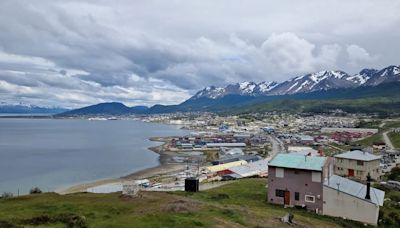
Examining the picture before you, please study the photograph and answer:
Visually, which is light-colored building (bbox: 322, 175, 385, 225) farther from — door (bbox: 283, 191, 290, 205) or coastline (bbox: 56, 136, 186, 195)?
coastline (bbox: 56, 136, 186, 195)

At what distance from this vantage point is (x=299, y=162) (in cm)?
3247

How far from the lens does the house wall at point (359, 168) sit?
5266cm

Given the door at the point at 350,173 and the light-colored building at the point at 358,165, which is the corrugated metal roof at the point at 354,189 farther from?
the door at the point at 350,173

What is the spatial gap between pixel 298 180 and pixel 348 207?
4405 millimetres

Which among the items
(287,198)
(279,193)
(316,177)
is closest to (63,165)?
(279,193)

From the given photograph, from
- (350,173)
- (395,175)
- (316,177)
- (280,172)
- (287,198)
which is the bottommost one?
(395,175)

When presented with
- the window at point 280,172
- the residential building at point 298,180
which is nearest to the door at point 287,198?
the residential building at point 298,180

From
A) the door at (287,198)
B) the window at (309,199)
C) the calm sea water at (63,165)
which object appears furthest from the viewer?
the calm sea water at (63,165)

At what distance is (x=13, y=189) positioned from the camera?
2527 inches

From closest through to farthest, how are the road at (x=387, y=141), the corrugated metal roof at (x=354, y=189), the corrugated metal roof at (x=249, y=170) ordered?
the corrugated metal roof at (x=354, y=189)
the corrugated metal roof at (x=249, y=170)
the road at (x=387, y=141)

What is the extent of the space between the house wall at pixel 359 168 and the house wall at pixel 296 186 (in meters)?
24.5

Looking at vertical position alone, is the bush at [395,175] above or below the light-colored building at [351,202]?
below

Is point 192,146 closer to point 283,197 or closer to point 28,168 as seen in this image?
point 28,168

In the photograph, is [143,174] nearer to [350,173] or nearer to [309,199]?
[350,173]
